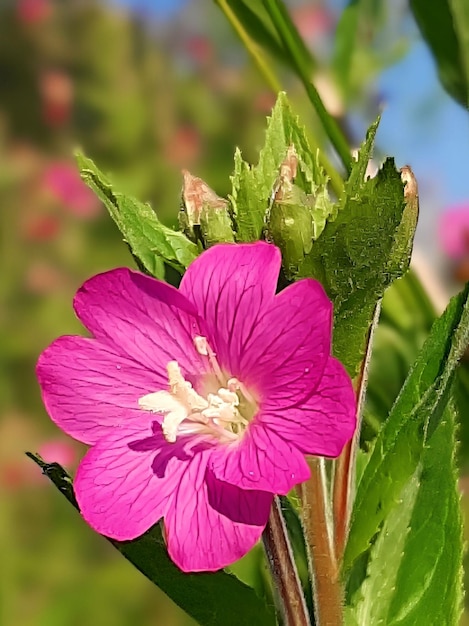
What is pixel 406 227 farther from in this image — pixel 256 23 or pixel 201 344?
pixel 256 23

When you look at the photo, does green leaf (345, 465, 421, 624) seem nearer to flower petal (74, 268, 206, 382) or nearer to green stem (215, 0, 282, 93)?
flower petal (74, 268, 206, 382)

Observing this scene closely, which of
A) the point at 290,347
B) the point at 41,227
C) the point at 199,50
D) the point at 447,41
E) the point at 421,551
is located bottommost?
the point at 421,551

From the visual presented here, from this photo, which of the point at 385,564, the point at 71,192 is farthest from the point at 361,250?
the point at 71,192

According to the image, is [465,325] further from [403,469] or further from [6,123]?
[6,123]

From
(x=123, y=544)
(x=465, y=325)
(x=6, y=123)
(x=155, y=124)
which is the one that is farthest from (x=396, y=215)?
(x=6, y=123)

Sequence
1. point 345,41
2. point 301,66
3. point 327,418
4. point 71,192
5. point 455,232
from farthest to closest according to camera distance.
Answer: point 71,192 → point 455,232 → point 345,41 → point 301,66 → point 327,418
